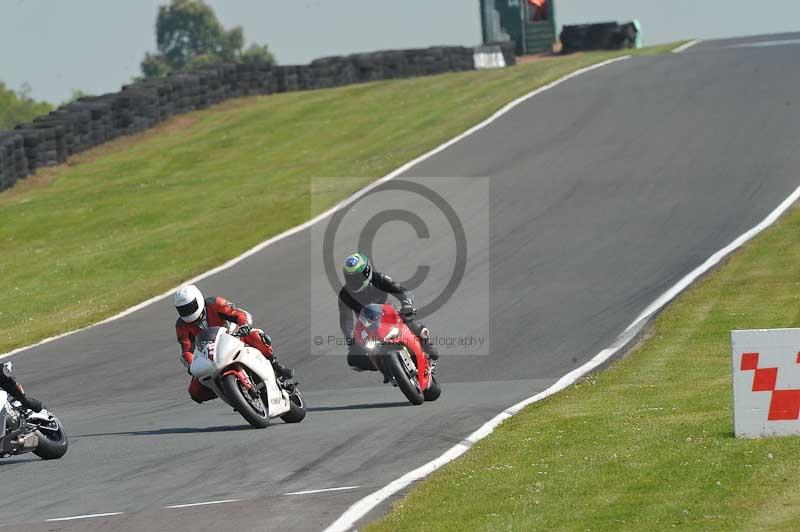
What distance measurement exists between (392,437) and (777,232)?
12.4 m

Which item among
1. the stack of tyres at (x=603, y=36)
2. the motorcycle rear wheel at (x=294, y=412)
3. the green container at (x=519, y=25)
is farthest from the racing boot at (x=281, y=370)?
the green container at (x=519, y=25)

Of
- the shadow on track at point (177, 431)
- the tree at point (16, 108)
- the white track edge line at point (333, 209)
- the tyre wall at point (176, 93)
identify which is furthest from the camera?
the tree at point (16, 108)

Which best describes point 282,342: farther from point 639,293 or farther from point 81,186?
point 81,186

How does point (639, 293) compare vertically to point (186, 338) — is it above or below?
below

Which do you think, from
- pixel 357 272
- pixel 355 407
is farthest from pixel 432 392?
pixel 357 272

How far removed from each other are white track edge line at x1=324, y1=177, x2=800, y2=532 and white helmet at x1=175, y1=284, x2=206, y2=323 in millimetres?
3115

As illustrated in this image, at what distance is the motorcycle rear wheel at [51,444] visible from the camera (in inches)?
493

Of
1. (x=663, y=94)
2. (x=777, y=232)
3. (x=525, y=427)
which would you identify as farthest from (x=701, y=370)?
(x=663, y=94)

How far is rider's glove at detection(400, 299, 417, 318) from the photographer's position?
1439 cm

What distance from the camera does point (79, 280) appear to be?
26.5m

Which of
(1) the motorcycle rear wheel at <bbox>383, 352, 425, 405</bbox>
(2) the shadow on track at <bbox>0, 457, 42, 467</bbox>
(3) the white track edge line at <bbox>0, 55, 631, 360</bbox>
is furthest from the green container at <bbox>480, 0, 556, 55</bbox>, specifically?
(2) the shadow on track at <bbox>0, 457, 42, 467</bbox>

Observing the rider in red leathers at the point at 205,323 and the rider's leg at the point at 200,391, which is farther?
the rider's leg at the point at 200,391

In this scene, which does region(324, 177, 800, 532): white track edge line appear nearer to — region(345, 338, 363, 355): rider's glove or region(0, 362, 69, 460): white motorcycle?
region(345, 338, 363, 355): rider's glove

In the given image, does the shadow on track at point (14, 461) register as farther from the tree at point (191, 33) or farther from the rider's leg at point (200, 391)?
the tree at point (191, 33)
